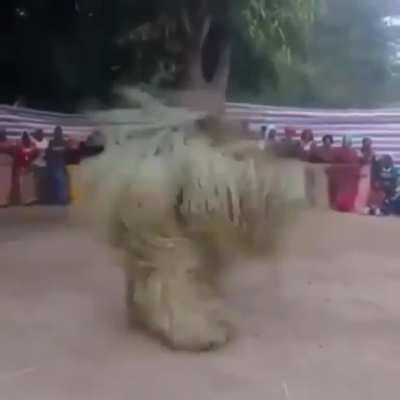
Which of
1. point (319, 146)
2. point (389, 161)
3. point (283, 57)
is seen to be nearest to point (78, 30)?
point (283, 57)

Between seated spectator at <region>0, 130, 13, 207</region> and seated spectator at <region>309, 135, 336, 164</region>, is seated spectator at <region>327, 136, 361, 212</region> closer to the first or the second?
seated spectator at <region>309, 135, 336, 164</region>

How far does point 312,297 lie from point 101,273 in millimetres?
344

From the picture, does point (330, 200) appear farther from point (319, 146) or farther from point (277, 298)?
point (277, 298)

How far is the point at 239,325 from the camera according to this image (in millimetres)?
1351

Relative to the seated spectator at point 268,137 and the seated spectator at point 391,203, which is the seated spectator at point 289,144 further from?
the seated spectator at point 391,203

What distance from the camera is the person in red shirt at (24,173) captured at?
1803mm

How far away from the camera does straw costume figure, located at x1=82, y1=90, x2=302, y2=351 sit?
51.0 inches

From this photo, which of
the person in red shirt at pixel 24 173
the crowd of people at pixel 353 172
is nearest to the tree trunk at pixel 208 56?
the crowd of people at pixel 353 172

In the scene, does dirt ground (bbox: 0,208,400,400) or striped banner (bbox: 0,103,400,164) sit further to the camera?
striped banner (bbox: 0,103,400,164)

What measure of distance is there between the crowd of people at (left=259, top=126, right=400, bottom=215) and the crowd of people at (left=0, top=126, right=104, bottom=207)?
438 mm

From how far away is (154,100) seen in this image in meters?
1.44

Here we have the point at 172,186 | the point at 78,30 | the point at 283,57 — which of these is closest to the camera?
the point at 172,186

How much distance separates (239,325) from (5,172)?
70 cm

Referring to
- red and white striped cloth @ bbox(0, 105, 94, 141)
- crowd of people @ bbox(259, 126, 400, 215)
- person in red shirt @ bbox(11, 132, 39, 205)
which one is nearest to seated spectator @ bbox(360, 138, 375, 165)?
crowd of people @ bbox(259, 126, 400, 215)
